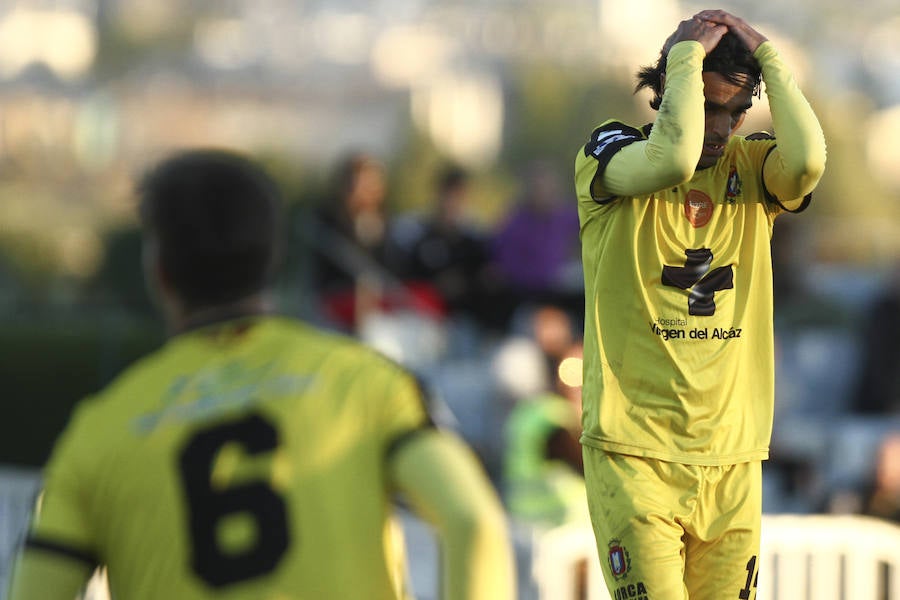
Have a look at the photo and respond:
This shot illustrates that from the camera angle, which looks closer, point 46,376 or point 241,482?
point 241,482

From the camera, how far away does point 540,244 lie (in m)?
9.03

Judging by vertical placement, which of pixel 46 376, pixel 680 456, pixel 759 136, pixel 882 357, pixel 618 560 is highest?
pixel 759 136

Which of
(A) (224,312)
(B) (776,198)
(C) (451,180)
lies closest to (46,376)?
(C) (451,180)

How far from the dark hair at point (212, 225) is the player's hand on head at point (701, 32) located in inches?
43.6

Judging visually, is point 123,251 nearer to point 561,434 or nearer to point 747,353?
point 561,434

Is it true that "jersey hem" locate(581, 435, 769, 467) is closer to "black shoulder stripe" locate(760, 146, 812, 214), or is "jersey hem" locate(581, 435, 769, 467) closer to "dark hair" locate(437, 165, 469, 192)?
"black shoulder stripe" locate(760, 146, 812, 214)

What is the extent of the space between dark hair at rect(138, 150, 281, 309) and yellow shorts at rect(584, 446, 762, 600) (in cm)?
131

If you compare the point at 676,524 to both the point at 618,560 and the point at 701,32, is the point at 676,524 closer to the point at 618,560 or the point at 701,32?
the point at 618,560

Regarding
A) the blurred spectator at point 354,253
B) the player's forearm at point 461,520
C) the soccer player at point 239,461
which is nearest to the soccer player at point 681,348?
the soccer player at point 239,461

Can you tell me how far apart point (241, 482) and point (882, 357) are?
24.0ft

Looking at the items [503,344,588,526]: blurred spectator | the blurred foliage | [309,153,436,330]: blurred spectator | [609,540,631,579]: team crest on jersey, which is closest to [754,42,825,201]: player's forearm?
[609,540,631,579]: team crest on jersey

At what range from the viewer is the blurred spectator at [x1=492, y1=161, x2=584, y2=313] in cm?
893

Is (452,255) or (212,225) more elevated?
(212,225)

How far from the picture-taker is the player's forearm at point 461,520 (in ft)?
7.54
